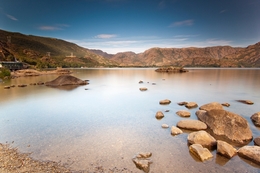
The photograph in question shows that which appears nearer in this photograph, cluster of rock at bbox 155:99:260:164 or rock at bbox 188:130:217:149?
cluster of rock at bbox 155:99:260:164

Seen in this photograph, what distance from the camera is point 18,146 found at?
9.70 meters

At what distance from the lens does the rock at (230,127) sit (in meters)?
10.8

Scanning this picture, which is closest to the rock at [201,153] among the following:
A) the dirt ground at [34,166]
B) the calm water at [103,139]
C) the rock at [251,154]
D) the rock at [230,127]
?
the calm water at [103,139]

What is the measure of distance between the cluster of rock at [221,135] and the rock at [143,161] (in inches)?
103

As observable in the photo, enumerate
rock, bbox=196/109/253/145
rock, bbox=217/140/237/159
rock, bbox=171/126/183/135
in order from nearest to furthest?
rock, bbox=217/140/237/159 → rock, bbox=196/109/253/145 → rock, bbox=171/126/183/135

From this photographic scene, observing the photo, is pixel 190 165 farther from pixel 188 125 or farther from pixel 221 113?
pixel 221 113

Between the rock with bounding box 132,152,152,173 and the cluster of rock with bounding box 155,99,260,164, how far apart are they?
263 centimetres

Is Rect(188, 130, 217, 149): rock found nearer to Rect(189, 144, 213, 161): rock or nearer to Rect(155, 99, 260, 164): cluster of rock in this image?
Rect(155, 99, 260, 164): cluster of rock

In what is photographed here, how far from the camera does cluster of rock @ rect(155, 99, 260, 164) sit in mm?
8680

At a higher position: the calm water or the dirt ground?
the dirt ground

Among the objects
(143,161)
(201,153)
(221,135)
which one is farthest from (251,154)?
(143,161)

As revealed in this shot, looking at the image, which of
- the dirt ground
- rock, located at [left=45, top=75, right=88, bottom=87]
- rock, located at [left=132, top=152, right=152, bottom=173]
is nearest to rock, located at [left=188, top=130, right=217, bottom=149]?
rock, located at [left=132, top=152, right=152, bottom=173]

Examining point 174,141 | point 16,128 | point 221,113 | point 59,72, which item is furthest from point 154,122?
point 59,72

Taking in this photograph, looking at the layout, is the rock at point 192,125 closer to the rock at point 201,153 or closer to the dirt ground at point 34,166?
the rock at point 201,153
